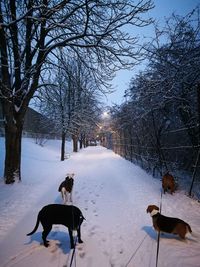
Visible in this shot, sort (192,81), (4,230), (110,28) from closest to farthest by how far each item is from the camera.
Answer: (4,230) < (192,81) < (110,28)

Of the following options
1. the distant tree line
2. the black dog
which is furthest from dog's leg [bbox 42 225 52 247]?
the distant tree line

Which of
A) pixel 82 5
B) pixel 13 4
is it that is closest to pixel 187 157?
pixel 82 5

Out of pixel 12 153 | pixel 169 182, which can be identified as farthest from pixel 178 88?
pixel 12 153

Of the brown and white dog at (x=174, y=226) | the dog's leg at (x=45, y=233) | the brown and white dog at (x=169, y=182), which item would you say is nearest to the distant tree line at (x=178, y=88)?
the brown and white dog at (x=169, y=182)

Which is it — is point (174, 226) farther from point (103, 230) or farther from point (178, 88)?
point (178, 88)

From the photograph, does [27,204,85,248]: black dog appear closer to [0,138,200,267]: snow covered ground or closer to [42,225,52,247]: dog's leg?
[42,225,52,247]: dog's leg

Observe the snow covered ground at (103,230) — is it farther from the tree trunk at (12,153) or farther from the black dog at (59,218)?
the tree trunk at (12,153)

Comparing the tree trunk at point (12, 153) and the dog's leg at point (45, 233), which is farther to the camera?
the tree trunk at point (12, 153)

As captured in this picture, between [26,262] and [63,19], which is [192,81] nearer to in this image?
[63,19]

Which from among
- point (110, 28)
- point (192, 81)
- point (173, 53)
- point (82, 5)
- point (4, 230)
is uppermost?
point (82, 5)

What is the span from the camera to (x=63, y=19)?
8.74m

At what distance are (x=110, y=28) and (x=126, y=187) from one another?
6433mm

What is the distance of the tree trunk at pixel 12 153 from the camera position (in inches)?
382

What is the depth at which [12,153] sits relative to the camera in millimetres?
9977
